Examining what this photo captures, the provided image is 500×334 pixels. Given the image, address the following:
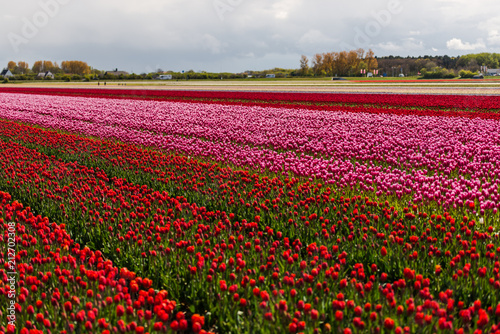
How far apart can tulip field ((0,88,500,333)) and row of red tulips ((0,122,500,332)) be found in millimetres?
26

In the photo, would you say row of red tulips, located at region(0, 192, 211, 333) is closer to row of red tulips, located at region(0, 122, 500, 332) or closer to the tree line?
row of red tulips, located at region(0, 122, 500, 332)

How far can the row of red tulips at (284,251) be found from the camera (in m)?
3.89

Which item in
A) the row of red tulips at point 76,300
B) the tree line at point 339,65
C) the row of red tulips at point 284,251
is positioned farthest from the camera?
the tree line at point 339,65

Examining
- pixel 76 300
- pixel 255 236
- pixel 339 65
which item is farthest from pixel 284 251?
pixel 339 65

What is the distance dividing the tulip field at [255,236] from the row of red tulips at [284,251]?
0.08 feet

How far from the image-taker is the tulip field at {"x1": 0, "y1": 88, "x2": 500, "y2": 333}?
3.96 m

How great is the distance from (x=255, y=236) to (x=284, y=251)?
3.35ft

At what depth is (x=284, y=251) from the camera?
497 cm

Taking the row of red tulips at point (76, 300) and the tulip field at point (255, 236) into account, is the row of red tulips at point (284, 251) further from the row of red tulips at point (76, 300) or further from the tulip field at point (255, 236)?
the row of red tulips at point (76, 300)

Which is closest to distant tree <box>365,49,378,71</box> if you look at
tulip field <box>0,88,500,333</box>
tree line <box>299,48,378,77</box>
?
tree line <box>299,48,378,77</box>

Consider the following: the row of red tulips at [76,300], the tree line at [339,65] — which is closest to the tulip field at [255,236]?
the row of red tulips at [76,300]

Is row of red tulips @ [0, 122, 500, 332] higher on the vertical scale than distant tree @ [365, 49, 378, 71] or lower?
lower

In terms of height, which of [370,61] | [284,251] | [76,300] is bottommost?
[76,300]

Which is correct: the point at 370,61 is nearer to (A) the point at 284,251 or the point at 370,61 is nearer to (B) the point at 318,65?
(B) the point at 318,65
